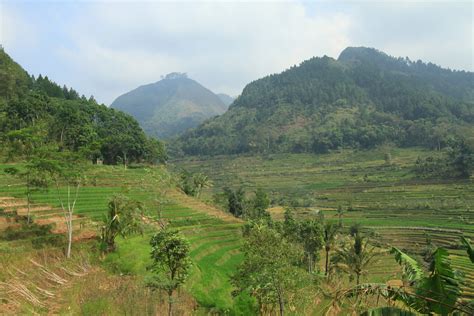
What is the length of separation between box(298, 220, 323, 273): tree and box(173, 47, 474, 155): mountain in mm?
86668

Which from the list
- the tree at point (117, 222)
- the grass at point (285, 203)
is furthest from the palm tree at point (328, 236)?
the tree at point (117, 222)

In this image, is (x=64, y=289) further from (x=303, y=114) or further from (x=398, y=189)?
(x=303, y=114)

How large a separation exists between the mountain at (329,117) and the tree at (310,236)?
8667 centimetres

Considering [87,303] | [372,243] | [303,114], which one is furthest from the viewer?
[303,114]

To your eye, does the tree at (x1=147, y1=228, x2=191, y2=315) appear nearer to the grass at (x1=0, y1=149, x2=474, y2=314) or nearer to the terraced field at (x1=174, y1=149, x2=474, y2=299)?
the grass at (x1=0, y1=149, x2=474, y2=314)

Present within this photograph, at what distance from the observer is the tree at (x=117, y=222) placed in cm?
2327

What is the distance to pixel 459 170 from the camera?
75.7 meters

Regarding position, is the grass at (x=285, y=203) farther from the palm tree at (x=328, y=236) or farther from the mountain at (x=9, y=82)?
the mountain at (x=9, y=82)

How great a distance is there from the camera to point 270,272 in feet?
55.2

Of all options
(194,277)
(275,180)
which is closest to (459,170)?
(275,180)

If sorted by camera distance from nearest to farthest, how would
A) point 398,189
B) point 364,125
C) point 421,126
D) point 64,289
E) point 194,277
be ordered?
point 64,289
point 194,277
point 398,189
point 421,126
point 364,125

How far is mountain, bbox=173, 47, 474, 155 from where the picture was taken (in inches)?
4722

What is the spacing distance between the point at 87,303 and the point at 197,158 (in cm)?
11896

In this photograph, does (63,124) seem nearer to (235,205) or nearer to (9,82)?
(9,82)
